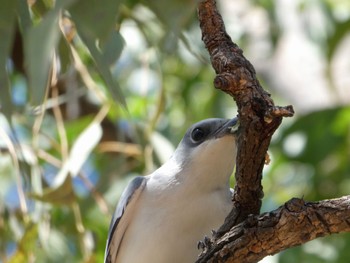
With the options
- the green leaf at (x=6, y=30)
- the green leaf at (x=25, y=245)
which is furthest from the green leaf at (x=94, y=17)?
the green leaf at (x=25, y=245)

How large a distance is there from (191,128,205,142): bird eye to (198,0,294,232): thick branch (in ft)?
3.22

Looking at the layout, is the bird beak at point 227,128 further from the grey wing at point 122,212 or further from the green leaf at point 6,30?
the green leaf at point 6,30

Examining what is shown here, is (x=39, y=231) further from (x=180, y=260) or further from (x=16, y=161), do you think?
(x=180, y=260)

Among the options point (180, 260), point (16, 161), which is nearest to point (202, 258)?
point (180, 260)

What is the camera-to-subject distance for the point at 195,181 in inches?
123

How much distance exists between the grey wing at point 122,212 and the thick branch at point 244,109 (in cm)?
91

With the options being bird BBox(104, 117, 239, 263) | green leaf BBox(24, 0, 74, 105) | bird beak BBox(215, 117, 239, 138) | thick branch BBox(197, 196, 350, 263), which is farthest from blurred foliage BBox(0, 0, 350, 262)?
thick branch BBox(197, 196, 350, 263)

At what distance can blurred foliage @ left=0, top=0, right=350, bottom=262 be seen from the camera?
6.71 feet

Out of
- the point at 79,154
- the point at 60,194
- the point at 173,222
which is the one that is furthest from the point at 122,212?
the point at 79,154

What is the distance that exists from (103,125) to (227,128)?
2.44m

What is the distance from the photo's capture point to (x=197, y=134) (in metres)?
3.27

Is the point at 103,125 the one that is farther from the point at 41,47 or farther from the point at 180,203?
the point at 41,47

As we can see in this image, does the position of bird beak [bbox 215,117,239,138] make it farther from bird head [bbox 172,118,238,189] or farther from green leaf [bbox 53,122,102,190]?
green leaf [bbox 53,122,102,190]

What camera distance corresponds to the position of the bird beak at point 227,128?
3.04 metres
